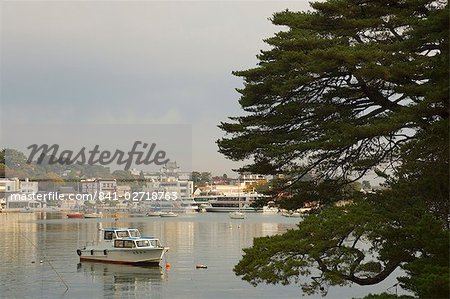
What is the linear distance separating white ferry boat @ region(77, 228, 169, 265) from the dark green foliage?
28039mm

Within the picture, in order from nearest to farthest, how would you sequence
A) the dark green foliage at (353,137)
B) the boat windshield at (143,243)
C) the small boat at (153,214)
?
the dark green foliage at (353,137), the boat windshield at (143,243), the small boat at (153,214)

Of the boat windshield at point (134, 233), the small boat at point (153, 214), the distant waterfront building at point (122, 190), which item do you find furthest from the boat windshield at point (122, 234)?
the distant waterfront building at point (122, 190)

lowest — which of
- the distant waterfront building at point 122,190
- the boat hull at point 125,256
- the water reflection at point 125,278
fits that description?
the water reflection at point 125,278

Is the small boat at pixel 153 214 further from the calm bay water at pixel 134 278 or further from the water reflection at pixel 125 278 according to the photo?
the water reflection at pixel 125 278

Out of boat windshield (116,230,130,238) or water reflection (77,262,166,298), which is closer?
water reflection (77,262,166,298)

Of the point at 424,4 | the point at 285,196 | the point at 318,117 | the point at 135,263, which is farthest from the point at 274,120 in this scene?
the point at 135,263

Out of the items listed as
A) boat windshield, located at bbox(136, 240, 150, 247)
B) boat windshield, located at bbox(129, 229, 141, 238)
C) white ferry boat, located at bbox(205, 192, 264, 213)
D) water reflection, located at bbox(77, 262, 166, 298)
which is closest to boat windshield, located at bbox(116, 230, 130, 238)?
boat windshield, located at bbox(129, 229, 141, 238)

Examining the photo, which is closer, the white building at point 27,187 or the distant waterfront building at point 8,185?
the distant waterfront building at point 8,185

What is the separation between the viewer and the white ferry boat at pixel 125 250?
159ft

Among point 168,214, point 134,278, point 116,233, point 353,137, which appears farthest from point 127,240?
point 168,214

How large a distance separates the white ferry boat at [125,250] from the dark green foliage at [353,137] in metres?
28.0

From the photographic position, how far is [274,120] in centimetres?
2000

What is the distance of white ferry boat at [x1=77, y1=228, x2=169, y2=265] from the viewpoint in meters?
48.3

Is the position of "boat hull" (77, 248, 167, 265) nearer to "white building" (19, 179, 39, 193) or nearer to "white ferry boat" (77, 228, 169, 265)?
"white ferry boat" (77, 228, 169, 265)
